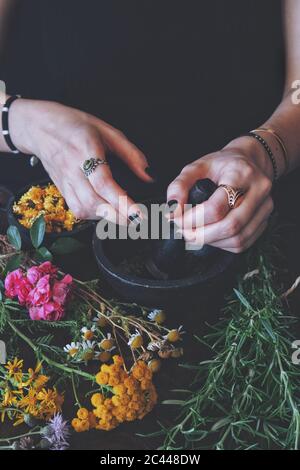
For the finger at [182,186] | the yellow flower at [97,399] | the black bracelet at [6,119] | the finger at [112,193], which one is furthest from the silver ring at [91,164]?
the yellow flower at [97,399]

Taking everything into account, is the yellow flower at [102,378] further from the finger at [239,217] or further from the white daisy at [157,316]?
the finger at [239,217]

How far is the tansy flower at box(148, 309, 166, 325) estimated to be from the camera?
786 mm

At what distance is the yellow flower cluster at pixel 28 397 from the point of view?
707 millimetres

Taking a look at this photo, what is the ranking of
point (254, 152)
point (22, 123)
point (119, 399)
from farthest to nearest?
point (22, 123) < point (254, 152) < point (119, 399)

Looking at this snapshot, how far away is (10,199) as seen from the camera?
94cm

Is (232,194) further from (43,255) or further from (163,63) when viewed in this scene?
(163,63)

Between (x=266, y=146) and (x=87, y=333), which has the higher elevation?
(x=266, y=146)

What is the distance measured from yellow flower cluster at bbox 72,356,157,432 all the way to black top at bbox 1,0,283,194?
44 cm

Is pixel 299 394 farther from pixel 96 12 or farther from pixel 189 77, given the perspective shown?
pixel 96 12

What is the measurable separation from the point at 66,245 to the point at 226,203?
246 mm

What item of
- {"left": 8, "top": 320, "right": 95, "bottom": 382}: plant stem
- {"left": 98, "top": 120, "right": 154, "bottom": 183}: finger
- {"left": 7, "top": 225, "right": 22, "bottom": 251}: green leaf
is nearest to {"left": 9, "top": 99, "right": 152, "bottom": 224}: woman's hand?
{"left": 98, "top": 120, "right": 154, "bottom": 183}: finger

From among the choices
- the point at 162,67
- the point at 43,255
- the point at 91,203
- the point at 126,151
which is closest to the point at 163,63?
the point at 162,67

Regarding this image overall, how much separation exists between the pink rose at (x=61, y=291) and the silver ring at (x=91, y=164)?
0.18m

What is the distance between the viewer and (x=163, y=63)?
1099 millimetres
